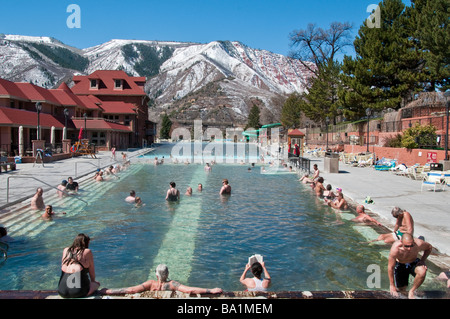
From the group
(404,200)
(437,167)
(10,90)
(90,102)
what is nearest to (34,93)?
(10,90)

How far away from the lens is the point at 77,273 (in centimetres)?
648

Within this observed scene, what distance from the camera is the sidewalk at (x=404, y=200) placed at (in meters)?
9.62

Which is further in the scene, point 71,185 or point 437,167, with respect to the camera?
point 437,167

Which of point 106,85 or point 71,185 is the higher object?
point 106,85

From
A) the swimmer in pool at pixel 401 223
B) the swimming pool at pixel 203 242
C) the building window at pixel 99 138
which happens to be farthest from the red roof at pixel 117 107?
the swimmer in pool at pixel 401 223

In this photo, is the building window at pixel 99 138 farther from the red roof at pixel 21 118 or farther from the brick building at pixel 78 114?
the red roof at pixel 21 118

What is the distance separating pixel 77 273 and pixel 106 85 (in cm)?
5800

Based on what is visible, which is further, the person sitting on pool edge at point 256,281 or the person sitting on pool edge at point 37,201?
the person sitting on pool edge at point 37,201

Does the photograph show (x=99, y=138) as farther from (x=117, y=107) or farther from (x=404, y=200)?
(x=404, y=200)

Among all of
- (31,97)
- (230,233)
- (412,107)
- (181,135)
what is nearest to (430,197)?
(230,233)

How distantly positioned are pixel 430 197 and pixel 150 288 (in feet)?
38.9

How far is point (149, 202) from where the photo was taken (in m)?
16.8

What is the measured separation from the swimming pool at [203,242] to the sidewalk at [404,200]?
108 centimetres

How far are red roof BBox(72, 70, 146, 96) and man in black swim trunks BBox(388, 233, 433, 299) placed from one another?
56630 millimetres
